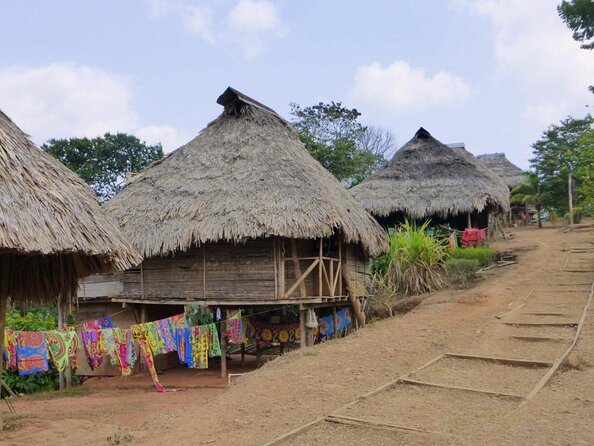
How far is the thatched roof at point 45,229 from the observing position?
5.36 m

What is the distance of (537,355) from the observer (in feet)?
25.0

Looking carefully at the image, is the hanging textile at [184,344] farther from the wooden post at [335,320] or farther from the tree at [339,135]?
the tree at [339,135]

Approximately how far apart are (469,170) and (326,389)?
15.3 metres

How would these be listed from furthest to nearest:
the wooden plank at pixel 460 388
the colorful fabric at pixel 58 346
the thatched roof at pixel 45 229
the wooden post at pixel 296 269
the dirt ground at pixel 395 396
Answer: the wooden post at pixel 296 269 → the colorful fabric at pixel 58 346 → the wooden plank at pixel 460 388 → the thatched roof at pixel 45 229 → the dirt ground at pixel 395 396

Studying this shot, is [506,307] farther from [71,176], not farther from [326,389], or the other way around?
[71,176]

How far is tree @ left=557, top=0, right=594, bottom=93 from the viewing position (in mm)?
13297

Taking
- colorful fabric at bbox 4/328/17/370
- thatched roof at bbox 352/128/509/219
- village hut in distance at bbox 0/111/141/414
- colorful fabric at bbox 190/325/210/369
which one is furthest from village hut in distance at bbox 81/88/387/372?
thatched roof at bbox 352/128/509/219

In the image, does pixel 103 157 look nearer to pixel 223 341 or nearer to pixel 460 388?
pixel 223 341

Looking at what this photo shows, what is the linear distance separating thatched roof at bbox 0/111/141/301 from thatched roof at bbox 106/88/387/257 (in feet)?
15.3

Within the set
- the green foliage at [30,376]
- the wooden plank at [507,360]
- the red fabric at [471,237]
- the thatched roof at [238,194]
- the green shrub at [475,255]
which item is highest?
the thatched roof at [238,194]

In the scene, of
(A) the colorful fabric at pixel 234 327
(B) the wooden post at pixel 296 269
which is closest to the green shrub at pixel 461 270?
(B) the wooden post at pixel 296 269

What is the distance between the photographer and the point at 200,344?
1123 centimetres

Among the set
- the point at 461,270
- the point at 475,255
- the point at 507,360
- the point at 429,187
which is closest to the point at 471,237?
the point at 475,255

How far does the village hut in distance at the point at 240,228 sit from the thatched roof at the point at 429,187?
17.0 ft
